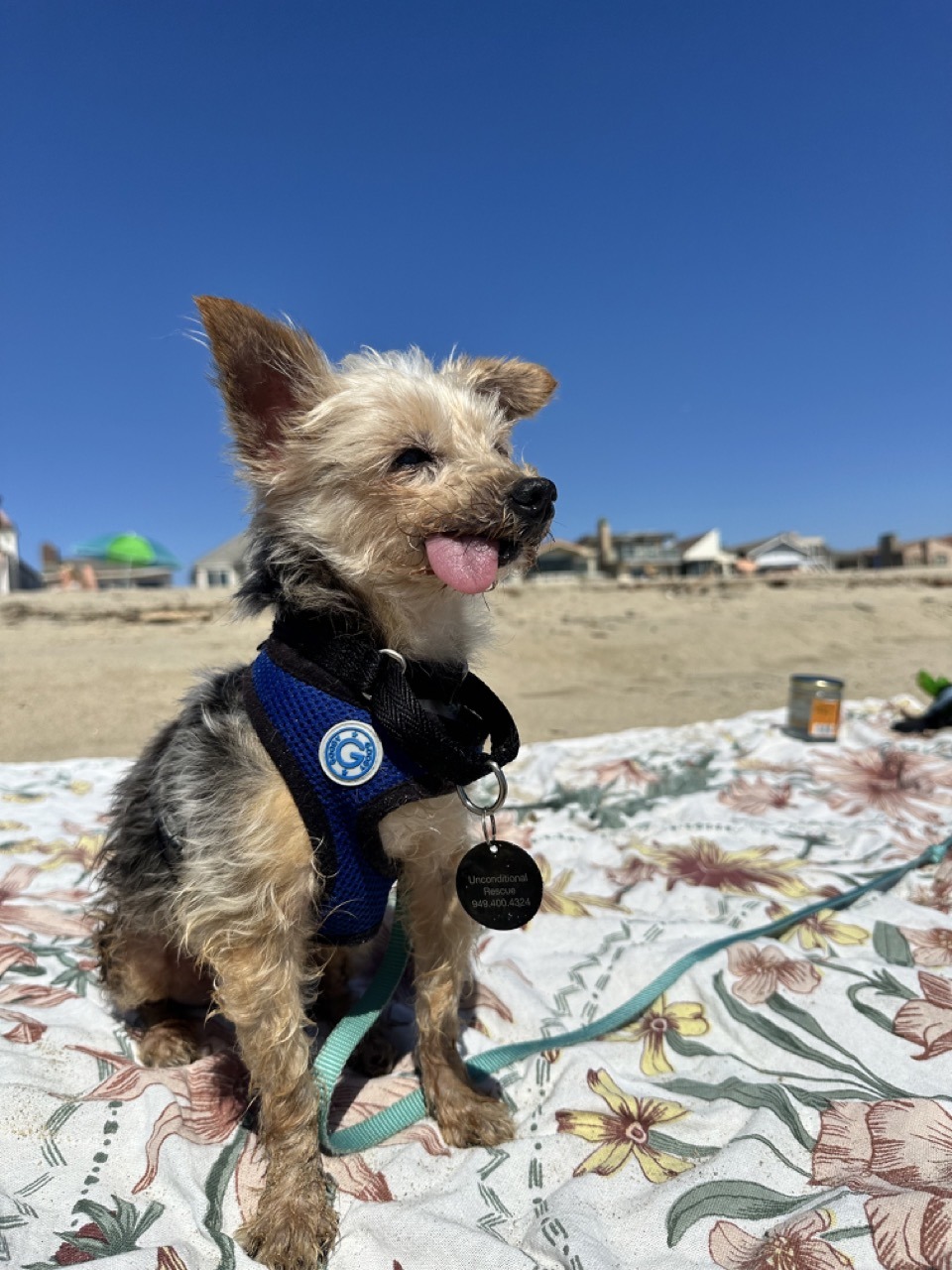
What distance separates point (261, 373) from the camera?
6.50 feet

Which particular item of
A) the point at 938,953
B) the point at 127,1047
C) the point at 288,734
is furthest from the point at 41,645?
the point at 938,953

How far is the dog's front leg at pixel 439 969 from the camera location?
6.68ft

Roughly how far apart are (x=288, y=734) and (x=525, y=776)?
124 inches

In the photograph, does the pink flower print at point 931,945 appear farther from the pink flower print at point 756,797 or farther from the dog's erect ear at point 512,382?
the dog's erect ear at point 512,382

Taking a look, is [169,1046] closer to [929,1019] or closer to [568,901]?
[568,901]

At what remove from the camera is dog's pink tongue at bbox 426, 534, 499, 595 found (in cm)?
174

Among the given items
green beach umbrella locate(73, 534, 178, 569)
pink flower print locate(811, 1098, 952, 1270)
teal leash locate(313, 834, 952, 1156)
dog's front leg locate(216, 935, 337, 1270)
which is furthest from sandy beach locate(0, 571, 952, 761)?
green beach umbrella locate(73, 534, 178, 569)

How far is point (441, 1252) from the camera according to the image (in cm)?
153

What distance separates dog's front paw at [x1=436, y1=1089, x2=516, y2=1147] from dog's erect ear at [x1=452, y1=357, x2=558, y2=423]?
199 cm

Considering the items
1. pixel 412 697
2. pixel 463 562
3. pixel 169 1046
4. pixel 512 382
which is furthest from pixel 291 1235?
pixel 512 382

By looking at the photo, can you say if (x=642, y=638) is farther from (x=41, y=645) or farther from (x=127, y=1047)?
(x=127, y=1047)

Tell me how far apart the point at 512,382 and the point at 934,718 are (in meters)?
4.22

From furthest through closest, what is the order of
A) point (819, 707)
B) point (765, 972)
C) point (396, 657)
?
point (819, 707), point (765, 972), point (396, 657)

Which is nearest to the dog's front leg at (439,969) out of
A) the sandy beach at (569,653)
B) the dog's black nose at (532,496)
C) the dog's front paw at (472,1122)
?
the dog's front paw at (472,1122)
